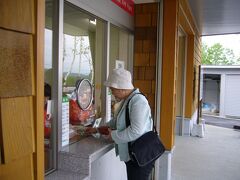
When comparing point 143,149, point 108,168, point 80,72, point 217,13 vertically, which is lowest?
point 108,168

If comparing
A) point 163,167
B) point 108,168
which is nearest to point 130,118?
point 108,168

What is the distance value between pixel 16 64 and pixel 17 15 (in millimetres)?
171

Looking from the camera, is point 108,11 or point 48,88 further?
point 108,11

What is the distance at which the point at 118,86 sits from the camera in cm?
211

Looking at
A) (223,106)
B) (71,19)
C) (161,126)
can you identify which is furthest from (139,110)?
(223,106)

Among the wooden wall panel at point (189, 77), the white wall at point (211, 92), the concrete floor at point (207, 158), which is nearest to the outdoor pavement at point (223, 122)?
the white wall at point (211, 92)

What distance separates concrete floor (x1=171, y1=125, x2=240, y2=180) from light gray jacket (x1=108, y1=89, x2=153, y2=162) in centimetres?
224

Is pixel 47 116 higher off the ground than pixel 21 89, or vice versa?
pixel 21 89

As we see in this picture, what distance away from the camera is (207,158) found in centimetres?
516

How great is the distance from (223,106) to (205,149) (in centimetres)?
887

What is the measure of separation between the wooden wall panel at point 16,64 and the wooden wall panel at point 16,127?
3 centimetres

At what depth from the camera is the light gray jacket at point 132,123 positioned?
6.52ft

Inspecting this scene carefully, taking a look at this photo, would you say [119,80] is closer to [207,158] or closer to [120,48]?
[120,48]

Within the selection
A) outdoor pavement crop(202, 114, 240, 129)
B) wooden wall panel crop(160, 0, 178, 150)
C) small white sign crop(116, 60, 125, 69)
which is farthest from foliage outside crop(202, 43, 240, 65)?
small white sign crop(116, 60, 125, 69)
